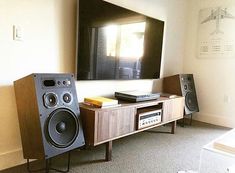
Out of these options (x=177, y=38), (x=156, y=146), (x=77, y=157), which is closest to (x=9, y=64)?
(x=77, y=157)

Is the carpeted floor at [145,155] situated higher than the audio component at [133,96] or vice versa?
the audio component at [133,96]

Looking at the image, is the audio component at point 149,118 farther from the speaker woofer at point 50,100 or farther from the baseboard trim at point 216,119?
the baseboard trim at point 216,119

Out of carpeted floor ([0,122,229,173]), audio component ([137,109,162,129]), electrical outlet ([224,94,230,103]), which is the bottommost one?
carpeted floor ([0,122,229,173])

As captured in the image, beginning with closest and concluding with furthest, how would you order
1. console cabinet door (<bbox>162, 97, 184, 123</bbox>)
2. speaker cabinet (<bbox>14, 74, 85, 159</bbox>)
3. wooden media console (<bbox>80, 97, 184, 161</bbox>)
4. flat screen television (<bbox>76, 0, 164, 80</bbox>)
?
speaker cabinet (<bbox>14, 74, 85, 159</bbox>)
wooden media console (<bbox>80, 97, 184, 161</bbox>)
flat screen television (<bbox>76, 0, 164, 80</bbox>)
console cabinet door (<bbox>162, 97, 184, 123</bbox>)

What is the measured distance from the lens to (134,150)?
2.25m

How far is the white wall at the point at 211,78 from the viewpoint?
3271mm

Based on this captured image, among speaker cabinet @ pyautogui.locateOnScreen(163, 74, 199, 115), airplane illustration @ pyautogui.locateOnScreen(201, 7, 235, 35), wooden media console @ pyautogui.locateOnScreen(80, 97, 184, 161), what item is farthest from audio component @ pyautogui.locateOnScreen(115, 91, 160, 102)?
airplane illustration @ pyautogui.locateOnScreen(201, 7, 235, 35)

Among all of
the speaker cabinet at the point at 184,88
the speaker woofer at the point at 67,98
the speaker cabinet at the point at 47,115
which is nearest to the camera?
the speaker cabinet at the point at 47,115

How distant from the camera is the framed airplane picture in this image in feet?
10.6

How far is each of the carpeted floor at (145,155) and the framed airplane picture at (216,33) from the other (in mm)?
1283

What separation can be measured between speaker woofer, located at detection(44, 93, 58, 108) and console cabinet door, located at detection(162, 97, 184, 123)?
4.61 ft

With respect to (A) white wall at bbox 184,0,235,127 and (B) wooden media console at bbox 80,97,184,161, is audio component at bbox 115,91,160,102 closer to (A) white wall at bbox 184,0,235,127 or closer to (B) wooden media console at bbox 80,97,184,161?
(B) wooden media console at bbox 80,97,184,161

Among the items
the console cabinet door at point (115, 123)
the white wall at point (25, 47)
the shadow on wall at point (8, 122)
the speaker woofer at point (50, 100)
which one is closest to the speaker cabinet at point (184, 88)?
the console cabinet door at point (115, 123)

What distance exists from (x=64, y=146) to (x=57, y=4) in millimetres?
1223
